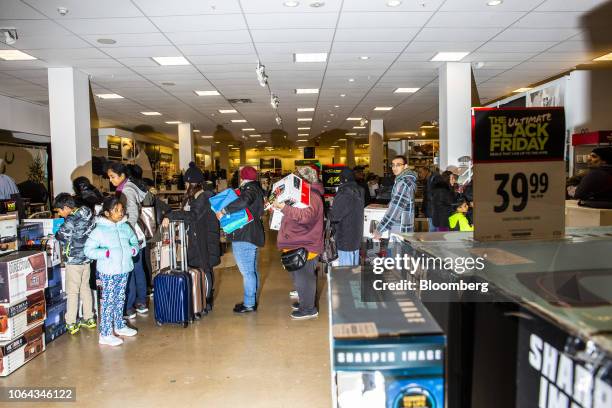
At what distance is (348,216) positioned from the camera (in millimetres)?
4730

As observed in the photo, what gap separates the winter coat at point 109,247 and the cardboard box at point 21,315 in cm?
55

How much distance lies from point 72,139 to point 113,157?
772cm

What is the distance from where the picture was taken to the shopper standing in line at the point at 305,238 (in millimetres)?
4277

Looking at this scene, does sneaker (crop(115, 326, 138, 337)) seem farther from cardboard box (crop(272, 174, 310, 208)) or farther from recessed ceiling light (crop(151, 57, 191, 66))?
recessed ceiling light (crop(151, 57, 191, 66))

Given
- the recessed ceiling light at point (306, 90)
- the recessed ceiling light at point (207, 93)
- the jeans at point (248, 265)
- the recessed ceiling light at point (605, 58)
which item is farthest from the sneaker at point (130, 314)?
the recessed ceiling light at point (605, 58)

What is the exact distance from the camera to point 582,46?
6.35 m

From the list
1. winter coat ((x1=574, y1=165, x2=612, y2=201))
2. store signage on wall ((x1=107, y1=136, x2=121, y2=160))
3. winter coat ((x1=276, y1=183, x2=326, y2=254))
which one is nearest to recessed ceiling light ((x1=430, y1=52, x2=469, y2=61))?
winter coat ((x1=574, y1=165, x2=612, y2=201))

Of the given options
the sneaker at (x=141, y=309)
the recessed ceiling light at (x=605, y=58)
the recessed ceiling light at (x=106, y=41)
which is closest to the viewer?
the sneaker at (x=141, y=309)

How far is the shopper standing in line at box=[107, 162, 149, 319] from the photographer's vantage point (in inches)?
182

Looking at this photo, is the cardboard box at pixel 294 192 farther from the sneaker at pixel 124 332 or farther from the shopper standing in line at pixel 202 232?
the sneaker at pixel 124 332

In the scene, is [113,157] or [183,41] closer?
[183,41]

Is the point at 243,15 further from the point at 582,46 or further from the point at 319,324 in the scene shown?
the point at 582,46

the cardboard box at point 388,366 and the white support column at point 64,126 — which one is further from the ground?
the white support column at point 64,126

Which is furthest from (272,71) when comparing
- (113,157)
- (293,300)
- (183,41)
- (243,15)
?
(113,157)
